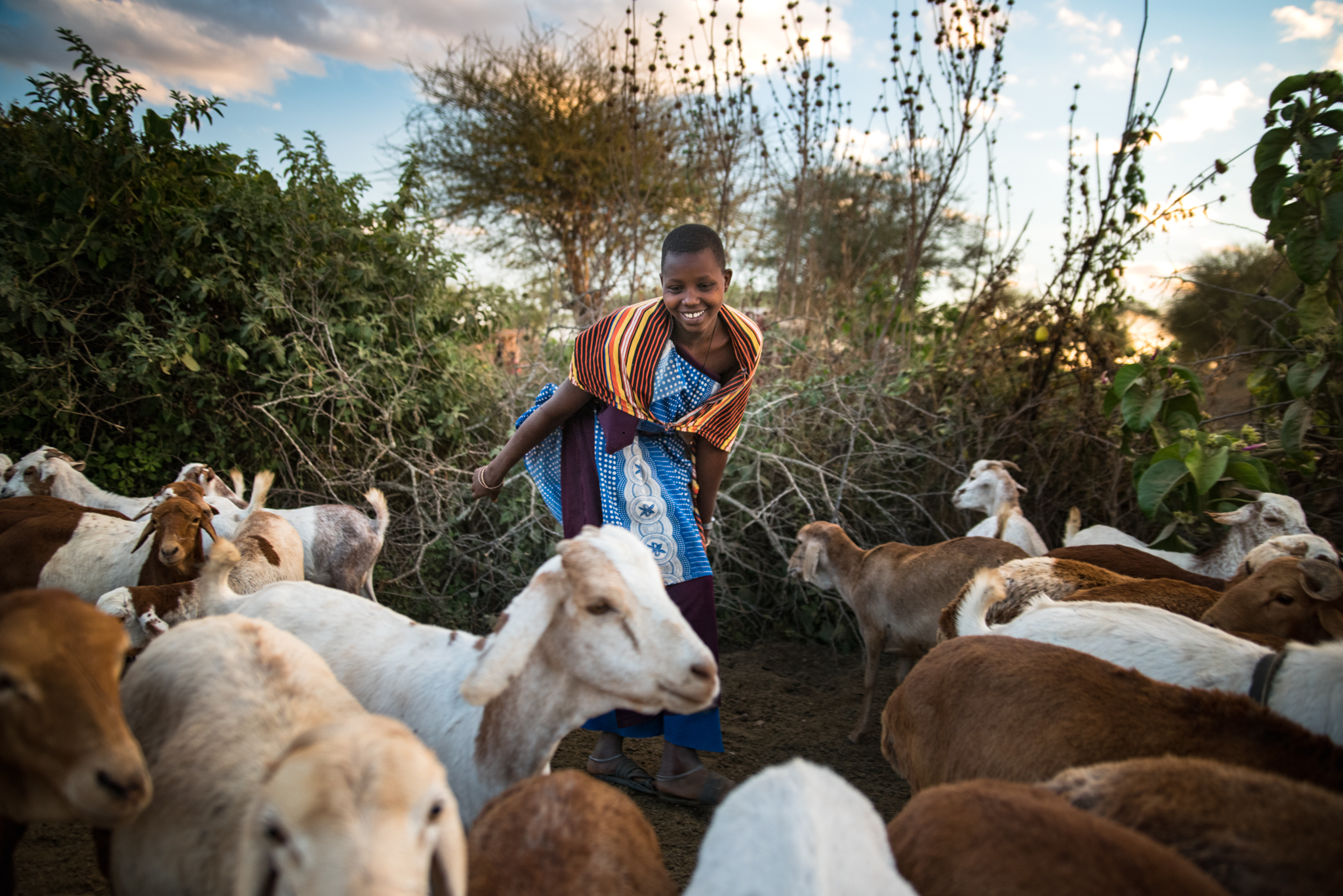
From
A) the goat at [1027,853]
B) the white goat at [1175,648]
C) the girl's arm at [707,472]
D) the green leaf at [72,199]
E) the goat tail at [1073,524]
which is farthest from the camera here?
the green leaf at [72,199]

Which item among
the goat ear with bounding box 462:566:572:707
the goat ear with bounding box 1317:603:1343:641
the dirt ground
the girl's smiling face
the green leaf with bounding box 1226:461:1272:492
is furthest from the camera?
the green leaf with bounding box 1226:461:1272:492

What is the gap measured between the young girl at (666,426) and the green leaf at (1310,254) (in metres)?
3.37

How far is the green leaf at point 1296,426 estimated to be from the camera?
4.49 metres

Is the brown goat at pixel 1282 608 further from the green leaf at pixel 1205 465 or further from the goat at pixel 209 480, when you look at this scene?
the goat at pixel 209 480

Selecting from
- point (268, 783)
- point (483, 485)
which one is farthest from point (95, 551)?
point (268, 783)

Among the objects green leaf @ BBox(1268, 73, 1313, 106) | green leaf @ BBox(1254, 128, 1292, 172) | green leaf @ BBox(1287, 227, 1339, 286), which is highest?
green leaf @ BBox(1268, 73, 1313, 106)

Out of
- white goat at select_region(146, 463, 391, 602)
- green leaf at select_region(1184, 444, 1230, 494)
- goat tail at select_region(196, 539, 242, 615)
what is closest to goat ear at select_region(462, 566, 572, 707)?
goat tail at select_region(196, 539, 242, 615)

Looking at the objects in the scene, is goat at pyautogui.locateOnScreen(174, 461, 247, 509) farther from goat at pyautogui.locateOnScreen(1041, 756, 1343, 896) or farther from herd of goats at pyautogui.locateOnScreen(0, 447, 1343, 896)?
goat at pyautogui.locateOnScreen(1041, 756, 1343, 896)

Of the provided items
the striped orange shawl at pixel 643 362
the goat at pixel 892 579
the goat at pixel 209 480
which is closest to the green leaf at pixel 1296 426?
the goat at pixel 892 579

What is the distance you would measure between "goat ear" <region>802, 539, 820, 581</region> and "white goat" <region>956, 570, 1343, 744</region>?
6.00 ft

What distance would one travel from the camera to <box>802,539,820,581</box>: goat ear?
5.00 meters

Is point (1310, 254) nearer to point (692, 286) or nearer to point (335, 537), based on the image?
point (692, 286)

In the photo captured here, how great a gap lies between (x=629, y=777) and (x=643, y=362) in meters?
1.94

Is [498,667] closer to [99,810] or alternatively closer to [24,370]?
[99,810]
